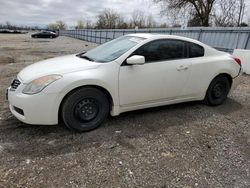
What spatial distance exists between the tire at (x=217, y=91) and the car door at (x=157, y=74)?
755mm

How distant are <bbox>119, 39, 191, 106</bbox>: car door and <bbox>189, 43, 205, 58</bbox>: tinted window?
14 cm

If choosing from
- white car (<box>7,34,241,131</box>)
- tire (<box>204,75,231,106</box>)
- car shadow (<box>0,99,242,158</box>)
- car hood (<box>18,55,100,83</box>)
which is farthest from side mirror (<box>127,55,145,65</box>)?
tire (<box>204,75,231,106</box>)

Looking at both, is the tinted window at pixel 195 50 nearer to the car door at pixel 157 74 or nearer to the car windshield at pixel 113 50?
the car door at pixel 157 74

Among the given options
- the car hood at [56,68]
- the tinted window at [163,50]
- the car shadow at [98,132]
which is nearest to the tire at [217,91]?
the car shadow at [98,132]

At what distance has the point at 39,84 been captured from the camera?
3283 mm

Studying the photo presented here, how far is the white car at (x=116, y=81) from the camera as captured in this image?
3.32m

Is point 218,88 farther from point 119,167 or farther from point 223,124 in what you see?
point 119,167

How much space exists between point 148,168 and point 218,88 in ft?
9.39

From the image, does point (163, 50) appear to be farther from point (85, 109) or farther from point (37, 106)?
point (37, 106)

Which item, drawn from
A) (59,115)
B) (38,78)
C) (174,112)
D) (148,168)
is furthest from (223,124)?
(38,78)

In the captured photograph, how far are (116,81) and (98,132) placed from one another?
2.74 feet

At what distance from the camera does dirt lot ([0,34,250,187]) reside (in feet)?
8.64

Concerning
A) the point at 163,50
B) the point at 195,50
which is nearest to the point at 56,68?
the point at 163,50

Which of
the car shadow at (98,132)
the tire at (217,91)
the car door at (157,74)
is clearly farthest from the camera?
the tire at (217,91)
